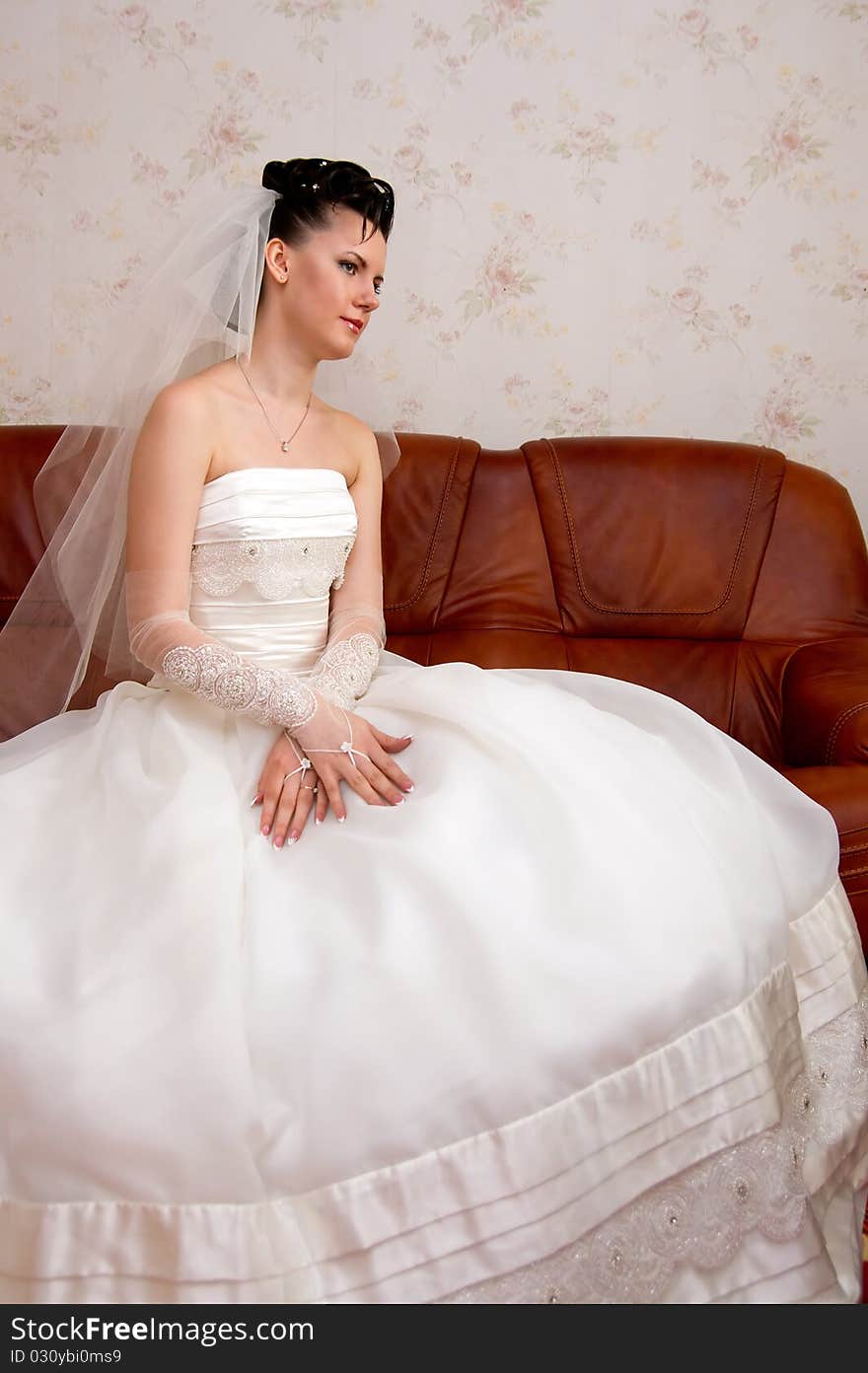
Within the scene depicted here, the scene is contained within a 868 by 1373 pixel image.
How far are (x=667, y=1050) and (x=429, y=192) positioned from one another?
97.4 inches

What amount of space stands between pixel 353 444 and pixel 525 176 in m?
1.22

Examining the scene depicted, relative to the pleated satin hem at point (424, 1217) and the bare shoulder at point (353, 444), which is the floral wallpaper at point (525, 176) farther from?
the pleated satin hem at point (424, 1217)

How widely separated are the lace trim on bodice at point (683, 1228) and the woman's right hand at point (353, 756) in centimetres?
60

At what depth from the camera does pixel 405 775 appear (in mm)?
1593

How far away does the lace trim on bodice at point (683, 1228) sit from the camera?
1.18 meters

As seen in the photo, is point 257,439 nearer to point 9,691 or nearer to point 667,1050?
point 9,691

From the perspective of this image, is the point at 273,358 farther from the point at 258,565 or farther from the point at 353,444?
the point at 258,565

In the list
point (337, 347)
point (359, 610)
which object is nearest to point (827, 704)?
Result: point (359, 610)

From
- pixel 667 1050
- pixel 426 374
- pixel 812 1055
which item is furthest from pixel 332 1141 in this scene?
pixel 426 374

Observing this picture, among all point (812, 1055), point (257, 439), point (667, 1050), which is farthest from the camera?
point (257, 439)

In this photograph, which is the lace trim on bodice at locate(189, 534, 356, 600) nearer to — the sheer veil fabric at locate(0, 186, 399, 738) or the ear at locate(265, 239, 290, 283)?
the sheer veil fabric at locate(0, 186, 399, 738)

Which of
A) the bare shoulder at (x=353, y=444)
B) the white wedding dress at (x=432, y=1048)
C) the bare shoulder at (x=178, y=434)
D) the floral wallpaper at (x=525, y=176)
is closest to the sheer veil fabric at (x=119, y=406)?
the bare shoulder at (x=178, y=434)

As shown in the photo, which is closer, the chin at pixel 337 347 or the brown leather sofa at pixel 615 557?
the chin at pixel 337 347

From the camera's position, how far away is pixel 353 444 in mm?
2285
